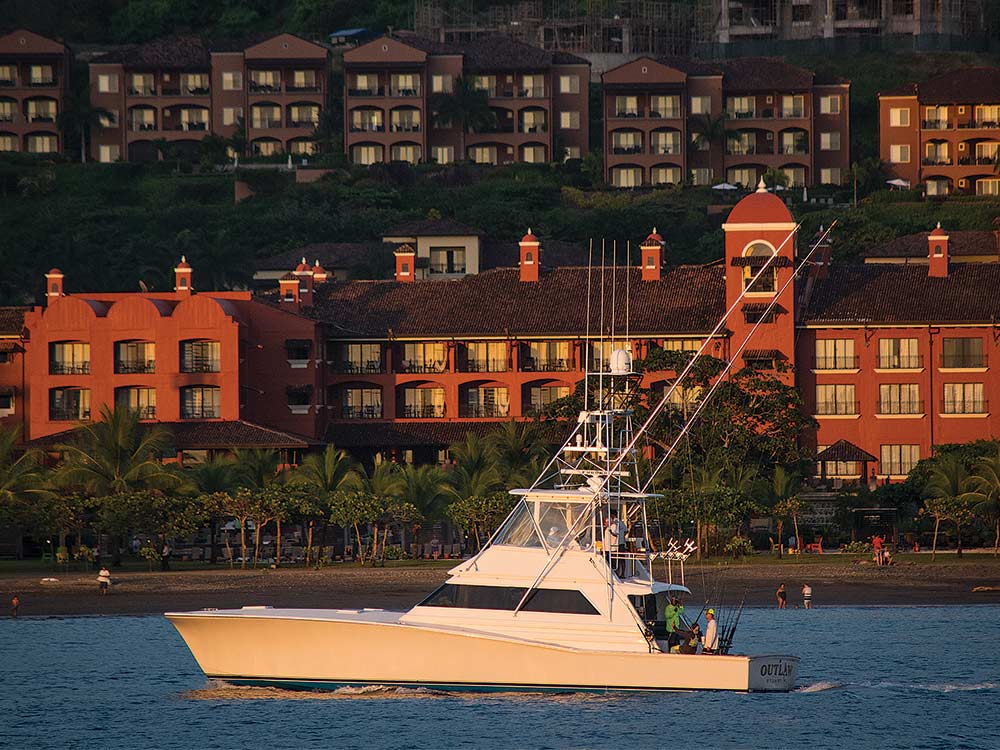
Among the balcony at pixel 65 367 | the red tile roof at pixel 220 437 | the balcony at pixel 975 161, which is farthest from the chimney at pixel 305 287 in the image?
the balcony at pixel 975 161

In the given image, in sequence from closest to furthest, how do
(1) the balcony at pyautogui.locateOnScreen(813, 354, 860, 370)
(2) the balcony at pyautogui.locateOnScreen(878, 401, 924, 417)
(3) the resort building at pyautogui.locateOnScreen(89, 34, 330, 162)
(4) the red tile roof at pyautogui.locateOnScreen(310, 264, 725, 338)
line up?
1. (2) the balcony at pyautogui.locateOnScreen(878, 401, 924, 417)
2. (1) the balcony at pyautogui.locateOnScreen(813, 354, 860, 370)
3. (4) the red tile roof at pyautogui.locateOnScreen(310, 264, 725, 338)
4. (3) the resort building at pyautogui.locateOnScreen(89, 34, 330, 162)

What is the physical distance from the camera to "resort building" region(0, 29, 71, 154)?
170 meters

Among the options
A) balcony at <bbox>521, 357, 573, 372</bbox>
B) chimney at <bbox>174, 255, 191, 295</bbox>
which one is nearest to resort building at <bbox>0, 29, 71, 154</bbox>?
chimney at <bbox>174, 255, 191, 295</bbox>

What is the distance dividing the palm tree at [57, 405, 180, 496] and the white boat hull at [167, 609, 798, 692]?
31.3 meters

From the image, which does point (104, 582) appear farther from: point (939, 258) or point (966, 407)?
point (939, 258)

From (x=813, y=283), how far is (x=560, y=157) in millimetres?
60891

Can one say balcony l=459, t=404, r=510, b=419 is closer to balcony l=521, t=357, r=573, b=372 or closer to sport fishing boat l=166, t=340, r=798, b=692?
balcony l=521, t=357, r=573, b=372

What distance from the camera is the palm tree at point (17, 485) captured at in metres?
77.8

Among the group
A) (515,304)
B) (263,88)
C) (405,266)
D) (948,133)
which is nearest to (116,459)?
(515,304)

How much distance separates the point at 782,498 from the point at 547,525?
119 ft

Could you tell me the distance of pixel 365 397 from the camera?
104375mm

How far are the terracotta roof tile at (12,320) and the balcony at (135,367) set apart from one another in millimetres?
6945

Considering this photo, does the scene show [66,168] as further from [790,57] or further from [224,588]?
[224,588]

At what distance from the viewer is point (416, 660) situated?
4738cm
